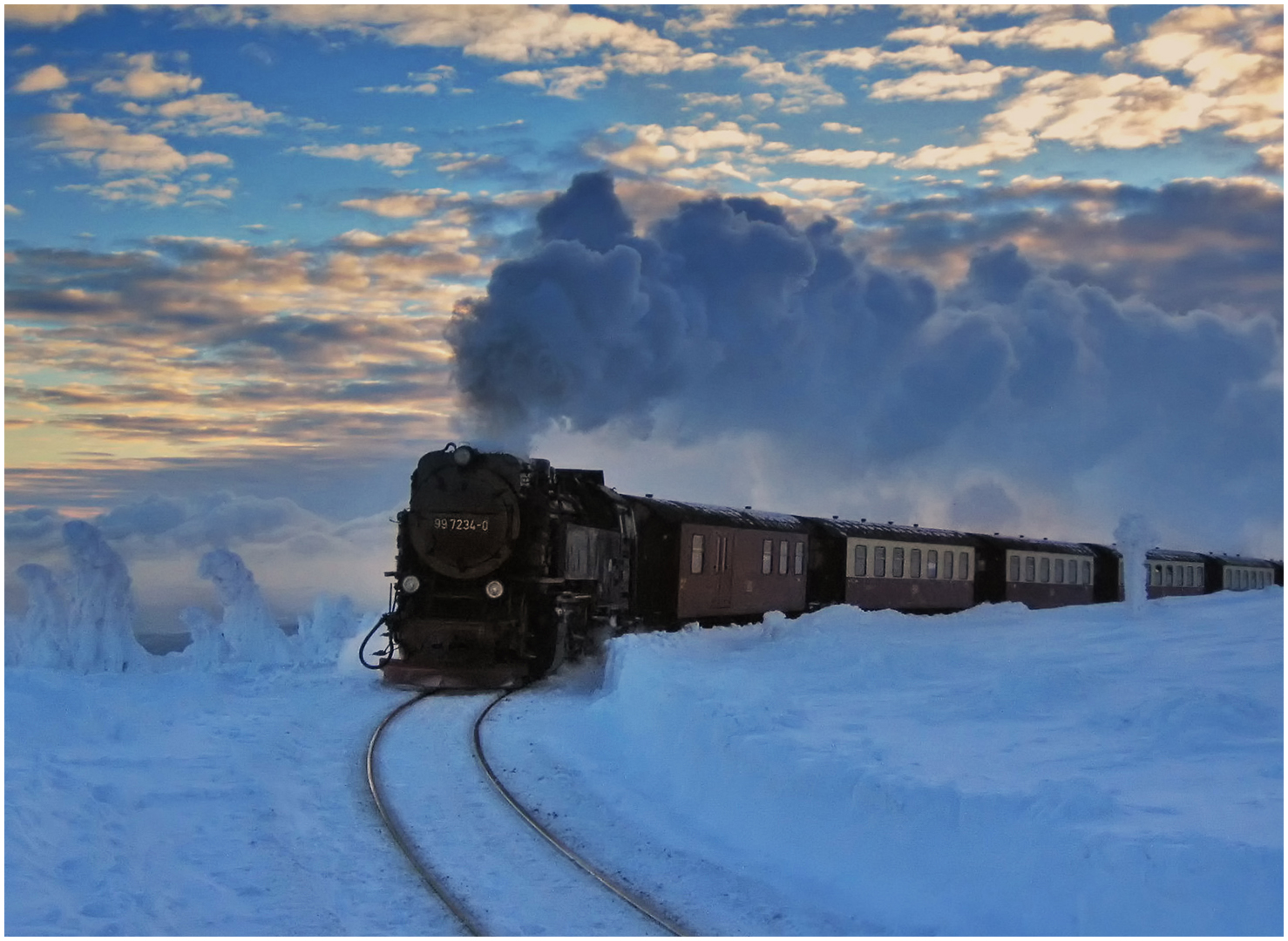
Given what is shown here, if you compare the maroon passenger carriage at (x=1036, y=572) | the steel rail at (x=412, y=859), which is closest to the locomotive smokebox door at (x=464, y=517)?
the steel rail at (x=412, y=859)

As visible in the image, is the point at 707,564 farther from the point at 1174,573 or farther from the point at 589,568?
the point at 1174,573

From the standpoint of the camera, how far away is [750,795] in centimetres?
1105

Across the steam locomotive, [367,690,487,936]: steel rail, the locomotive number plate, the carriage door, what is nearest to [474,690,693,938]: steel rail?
[367,690,487,936]: steel rail

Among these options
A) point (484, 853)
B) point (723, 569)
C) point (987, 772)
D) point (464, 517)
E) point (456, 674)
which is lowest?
point (484, 853)

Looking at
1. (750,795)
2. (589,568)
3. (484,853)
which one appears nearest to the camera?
(484,853)

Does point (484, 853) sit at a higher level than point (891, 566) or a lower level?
lower

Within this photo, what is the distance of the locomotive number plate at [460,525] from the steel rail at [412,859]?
551 centimetres

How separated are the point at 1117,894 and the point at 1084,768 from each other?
3.52 meters

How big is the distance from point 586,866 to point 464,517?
1111 cm

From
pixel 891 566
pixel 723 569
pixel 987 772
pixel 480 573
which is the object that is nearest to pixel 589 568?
pixel 480 573

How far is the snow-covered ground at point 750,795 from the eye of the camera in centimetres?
804

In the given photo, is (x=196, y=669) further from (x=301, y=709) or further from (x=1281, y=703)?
(x=1281, y=703)

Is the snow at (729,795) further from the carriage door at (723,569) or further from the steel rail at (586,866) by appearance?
the carriage door at (723,569)

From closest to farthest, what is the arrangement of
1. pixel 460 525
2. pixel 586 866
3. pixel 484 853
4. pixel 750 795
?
1. pixel 586 866
2. pixel 484 853
3. pixel 750 795
4. pixel 460 525
